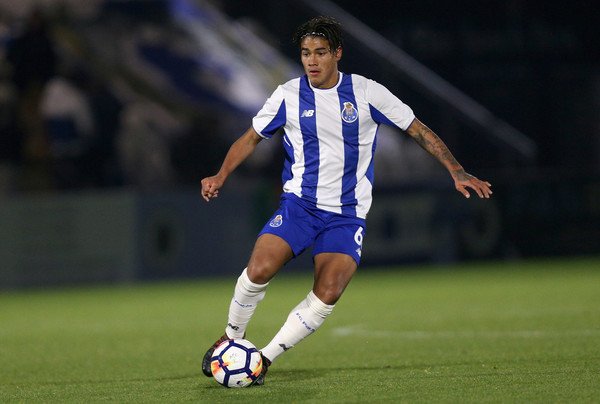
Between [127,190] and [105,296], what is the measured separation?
1.78 meters

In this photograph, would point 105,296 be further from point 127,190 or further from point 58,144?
point 58,144

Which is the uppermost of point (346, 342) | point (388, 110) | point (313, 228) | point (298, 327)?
point (388, 110)

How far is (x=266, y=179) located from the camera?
59.7ft

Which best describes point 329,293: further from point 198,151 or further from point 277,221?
point 198,151

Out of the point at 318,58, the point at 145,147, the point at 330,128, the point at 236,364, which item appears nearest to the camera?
the point at 236,364

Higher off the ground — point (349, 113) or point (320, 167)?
point (349, 113)

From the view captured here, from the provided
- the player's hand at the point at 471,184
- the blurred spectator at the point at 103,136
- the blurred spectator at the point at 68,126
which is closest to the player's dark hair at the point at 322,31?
the player's hand at the point at 471,184

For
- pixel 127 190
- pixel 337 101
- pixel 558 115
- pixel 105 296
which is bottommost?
pixel 105 296

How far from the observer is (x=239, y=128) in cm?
1908

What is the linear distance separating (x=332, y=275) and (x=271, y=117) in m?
0.96

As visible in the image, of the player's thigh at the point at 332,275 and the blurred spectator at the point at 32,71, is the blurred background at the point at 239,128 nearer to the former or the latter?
the blurred spectator at the point at 32,71

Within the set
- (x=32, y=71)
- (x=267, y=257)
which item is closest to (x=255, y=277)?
(x=267, y=257)

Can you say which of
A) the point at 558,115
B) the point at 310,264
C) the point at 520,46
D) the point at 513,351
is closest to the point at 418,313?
the point at 513,351

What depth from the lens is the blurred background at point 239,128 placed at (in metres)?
15.5
